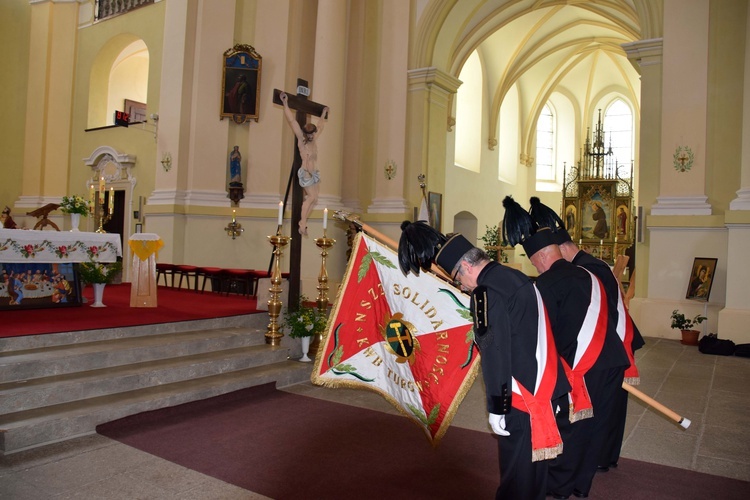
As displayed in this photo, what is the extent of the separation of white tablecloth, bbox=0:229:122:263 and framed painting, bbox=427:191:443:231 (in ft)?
21.9

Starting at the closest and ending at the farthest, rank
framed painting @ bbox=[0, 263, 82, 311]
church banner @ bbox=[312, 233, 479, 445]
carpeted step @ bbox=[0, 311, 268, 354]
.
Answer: church banner @ bbox=[312, 233, 479, 445] < carpeted step @ bbox=[0, 311, 268, 354] < framed painting @ bbox=[0, 263, 82, 311]

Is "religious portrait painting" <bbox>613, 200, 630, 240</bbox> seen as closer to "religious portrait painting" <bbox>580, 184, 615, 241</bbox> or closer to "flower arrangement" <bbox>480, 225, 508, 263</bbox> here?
"religious portrait painting" <bbox>580, 184, 615, 241</bbox>

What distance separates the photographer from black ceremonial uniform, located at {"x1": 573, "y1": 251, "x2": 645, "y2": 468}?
3.72m

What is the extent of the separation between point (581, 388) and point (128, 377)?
3.73 metres

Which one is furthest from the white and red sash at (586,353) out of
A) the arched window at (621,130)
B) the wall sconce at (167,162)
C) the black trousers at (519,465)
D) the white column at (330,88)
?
the arched window at (621,130)

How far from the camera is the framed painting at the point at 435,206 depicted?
40.9 ft

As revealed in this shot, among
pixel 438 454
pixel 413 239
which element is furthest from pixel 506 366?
pixel 438 454

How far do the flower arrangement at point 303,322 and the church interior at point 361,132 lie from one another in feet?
1.14


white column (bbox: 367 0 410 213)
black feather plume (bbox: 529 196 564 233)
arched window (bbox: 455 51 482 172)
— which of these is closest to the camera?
black feather plume (bbox: 529 196 564 233)

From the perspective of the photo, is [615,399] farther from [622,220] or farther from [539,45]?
[539,45]

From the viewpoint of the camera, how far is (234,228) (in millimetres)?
11914

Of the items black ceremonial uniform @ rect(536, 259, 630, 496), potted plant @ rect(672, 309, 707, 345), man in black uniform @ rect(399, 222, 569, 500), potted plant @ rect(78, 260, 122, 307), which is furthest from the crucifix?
potted plant @ rect(672, 309, 707, 345)

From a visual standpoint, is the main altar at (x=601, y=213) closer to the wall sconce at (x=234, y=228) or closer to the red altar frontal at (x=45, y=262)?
the wall sconce at (x=234, y=228)

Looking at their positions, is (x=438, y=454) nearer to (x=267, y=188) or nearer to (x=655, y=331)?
(x=655, y=331)
